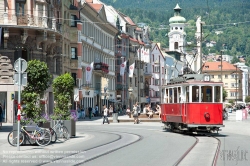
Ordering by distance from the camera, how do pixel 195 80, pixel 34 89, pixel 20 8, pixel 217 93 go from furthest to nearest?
pixel 20 8
pixel 195 80
pixel 217 93
pixel 34 89

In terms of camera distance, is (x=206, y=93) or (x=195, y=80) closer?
(x=206, y=93)

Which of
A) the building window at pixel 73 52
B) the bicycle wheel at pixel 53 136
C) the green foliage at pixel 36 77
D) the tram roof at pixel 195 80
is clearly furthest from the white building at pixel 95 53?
the bicycle wheel at pixel 53 136

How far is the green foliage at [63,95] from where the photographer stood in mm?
31312

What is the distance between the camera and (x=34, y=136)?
25.5 m

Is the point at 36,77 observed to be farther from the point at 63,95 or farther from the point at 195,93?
the point at 195,93

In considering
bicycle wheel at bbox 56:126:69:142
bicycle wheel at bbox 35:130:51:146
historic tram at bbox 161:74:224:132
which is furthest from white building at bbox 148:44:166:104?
bicycle wheel at bbox 35:130:51:146

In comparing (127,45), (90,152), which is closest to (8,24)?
(90,152)

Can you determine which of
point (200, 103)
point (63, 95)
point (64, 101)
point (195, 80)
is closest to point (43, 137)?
point (64, 101)

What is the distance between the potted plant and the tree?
87.8 inches

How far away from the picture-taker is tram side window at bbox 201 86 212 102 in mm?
34062

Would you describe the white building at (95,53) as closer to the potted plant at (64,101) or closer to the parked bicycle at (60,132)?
the potted plant at (64,101)

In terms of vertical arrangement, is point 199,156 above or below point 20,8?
below

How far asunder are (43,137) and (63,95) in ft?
20.9

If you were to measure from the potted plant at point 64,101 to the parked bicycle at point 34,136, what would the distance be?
5033mm
